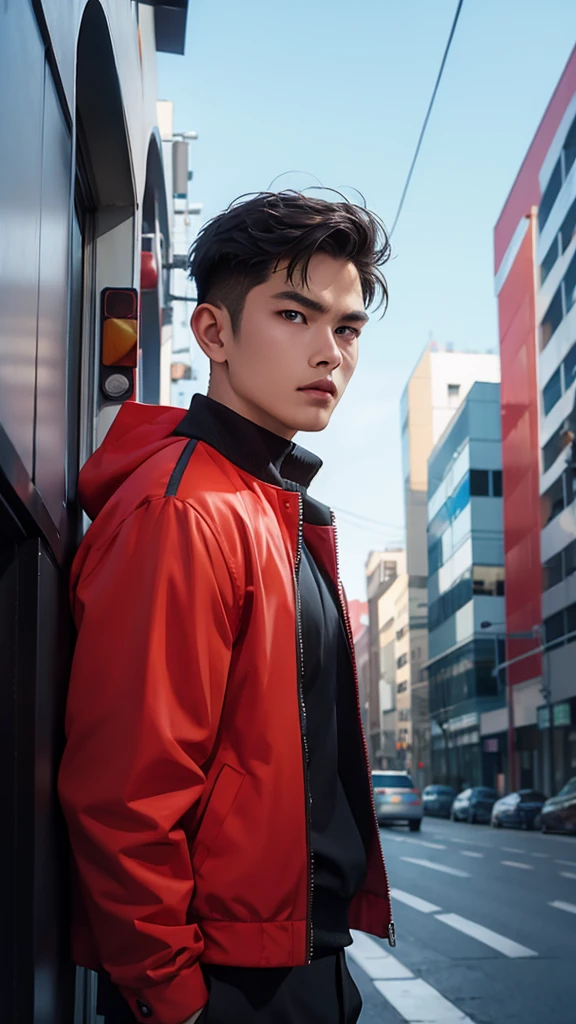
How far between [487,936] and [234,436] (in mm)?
7427

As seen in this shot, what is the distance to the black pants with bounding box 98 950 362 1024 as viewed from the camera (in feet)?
5.94

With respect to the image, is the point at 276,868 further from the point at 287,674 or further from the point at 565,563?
the point at 565,563

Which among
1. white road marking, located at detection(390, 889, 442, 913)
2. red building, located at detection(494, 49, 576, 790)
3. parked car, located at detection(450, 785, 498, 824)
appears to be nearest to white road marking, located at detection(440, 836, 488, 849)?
white road marking, located at detection(390, 889, 442, 913)

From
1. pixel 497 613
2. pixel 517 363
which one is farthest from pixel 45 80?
pixel 497 613

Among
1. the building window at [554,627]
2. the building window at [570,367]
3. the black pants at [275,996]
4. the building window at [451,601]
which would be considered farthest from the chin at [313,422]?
the building window at [451,601]

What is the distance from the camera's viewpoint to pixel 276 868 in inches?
72.1

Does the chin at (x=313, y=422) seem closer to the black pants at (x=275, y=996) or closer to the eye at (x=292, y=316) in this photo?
the eye at (x=292, y=316)

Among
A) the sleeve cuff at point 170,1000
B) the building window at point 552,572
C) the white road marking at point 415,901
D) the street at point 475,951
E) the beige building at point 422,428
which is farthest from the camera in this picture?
the beige building at point 422,428

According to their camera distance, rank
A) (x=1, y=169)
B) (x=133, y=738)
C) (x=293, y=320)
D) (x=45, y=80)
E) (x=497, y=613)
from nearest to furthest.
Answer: (x=1, y=169), (x=133, y=738), (x=45, y=80), (x=293, y=320), (x=497, y=613)

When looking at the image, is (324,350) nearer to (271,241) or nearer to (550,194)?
(271,241)

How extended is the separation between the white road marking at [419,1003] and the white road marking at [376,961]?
0.30m

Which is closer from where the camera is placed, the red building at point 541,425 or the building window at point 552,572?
the red building at point 541,425

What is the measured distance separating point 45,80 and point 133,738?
1.15m

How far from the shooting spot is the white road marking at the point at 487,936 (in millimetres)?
7852
